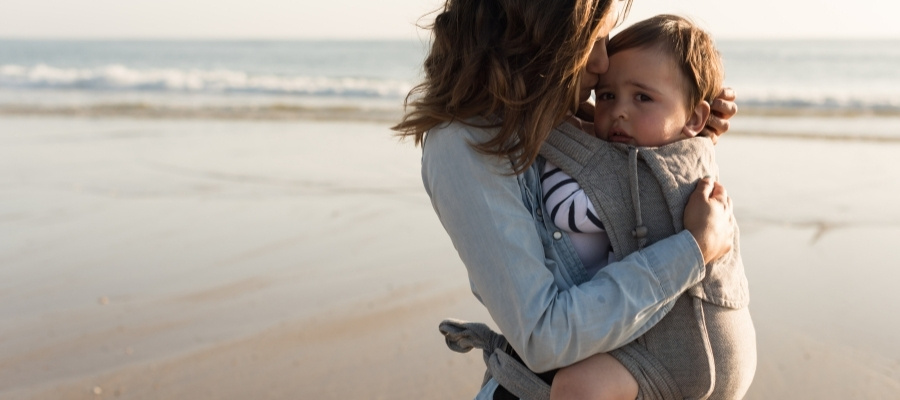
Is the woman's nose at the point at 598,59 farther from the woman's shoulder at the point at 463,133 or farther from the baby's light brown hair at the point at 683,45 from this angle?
the woman's shoulder at the point at 463,133

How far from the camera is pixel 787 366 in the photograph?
139 inches

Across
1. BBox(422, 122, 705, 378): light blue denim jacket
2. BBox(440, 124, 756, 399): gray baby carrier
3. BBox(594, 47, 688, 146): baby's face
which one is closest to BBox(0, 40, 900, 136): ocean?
BBox(594, 47, 688, 146): baby's face

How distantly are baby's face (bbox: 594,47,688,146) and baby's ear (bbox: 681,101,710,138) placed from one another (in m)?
0.10

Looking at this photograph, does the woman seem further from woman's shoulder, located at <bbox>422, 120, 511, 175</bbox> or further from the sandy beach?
the sandy beach

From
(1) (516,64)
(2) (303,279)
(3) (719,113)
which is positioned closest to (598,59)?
(1) (516,64)

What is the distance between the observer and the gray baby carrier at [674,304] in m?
1.80

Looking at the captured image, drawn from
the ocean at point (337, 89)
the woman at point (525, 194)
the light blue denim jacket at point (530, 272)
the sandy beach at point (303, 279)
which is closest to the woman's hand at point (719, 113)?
the woman at point (525, 194)

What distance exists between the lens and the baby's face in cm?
203

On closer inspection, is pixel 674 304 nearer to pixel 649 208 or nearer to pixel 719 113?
Answer: pixel 649 208

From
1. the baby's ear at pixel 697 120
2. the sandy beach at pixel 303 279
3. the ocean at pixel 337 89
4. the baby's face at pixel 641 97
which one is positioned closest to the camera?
the baby's face at pixel 641 97

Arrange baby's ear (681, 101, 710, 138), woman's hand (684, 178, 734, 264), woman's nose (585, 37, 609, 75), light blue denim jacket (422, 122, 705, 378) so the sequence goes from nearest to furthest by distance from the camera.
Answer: light blue denim jacket (422, 122, 705, 378), woman's hand (684, 178, 734, 264), woman's nose (585, 37, 609, 75), baby's ear (681, 101, 710, 138)

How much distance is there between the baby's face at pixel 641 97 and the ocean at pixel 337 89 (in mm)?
3532

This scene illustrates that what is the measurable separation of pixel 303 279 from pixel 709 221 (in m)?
3.17

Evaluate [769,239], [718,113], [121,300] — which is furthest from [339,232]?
[718,113]
